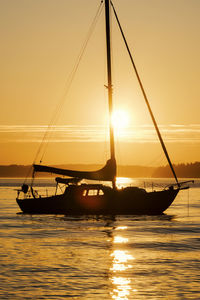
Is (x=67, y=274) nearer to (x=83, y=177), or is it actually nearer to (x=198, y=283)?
(x=198, y=283)

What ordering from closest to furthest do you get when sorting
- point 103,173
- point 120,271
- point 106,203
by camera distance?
point 120,271 < point 103,173 < point 106,203

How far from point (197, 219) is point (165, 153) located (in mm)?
9262

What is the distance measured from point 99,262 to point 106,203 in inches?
961

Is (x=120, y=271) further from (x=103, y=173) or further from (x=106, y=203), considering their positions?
(x=106, y=203)

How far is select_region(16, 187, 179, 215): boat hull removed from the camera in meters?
48.5

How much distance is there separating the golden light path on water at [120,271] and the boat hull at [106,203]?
15.9m

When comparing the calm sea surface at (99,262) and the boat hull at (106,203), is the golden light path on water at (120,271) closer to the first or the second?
the calm sea surface at (99,262)

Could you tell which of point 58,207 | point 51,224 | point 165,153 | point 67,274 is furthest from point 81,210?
point 67,274

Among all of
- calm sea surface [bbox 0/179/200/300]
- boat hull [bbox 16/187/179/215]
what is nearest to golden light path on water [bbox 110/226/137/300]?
calm sea surface [bbox 0/179/200/300]

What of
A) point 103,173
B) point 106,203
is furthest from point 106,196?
point 103,173

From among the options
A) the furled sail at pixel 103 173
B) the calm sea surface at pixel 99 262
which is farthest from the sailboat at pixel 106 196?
the calm sea surface at pixel 99 262

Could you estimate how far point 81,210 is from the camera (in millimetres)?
49938

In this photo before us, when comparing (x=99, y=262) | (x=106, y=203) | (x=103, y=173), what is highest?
(x=103, y=173)

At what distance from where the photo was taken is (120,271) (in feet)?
72.4
